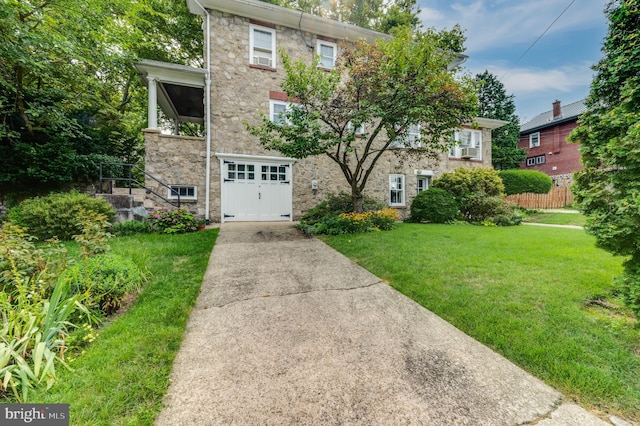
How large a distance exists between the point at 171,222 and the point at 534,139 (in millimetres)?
29844

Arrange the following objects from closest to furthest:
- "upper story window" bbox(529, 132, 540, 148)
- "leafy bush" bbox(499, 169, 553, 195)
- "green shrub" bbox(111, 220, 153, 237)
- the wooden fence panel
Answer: "green shrub" bbox(111, 220, 153, 237)
the wooden fence panel
"leafy bush" bbox(499, 169, 553, 195)
"upper story window" bbox(529, 132, 540, 148)

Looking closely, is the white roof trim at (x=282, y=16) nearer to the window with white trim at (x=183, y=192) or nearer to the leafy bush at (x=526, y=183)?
the window with white trim at (x=183, y=192)

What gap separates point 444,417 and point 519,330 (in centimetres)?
144

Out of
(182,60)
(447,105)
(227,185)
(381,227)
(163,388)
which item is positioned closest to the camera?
(163,388)

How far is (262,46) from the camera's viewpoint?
31.2 ft

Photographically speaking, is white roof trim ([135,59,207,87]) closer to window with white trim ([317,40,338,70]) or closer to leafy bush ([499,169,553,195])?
window with white trim ([317,40,338,70])

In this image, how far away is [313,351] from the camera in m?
2.08

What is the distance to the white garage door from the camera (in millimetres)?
9141

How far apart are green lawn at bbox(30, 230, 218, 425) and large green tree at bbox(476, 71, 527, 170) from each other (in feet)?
83.2

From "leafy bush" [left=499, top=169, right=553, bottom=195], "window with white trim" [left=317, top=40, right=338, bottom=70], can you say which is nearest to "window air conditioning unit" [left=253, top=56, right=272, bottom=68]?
"window with white trim" [left=317, top=40, right=338, bottom=70]

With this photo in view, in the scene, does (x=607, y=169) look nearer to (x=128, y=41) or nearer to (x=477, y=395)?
(x=477, y=395)

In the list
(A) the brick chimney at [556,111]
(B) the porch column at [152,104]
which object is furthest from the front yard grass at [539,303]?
(A) the brick chimney at [556,111]

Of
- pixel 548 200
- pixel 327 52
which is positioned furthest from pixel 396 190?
pixel 548 200

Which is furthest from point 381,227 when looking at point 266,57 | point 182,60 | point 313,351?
point 182,60
